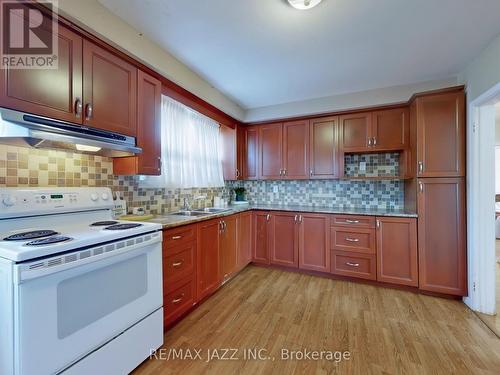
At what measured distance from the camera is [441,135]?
94.8 inches

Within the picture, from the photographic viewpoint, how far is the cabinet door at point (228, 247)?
2619 mm

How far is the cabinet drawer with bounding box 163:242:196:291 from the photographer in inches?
71.7

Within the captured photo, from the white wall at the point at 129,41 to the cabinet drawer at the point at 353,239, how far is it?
7.65ft

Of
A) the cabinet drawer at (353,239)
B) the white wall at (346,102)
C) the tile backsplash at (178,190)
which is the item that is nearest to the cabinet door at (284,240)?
A: the cabinet drawer at (353,239)

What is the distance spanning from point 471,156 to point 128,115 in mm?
3190

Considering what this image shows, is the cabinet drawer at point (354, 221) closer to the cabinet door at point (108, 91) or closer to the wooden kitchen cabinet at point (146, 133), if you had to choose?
the wooden kitchen cabinet at point (146, 133)

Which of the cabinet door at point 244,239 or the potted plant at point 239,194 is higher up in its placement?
the potted plant at point 239,194

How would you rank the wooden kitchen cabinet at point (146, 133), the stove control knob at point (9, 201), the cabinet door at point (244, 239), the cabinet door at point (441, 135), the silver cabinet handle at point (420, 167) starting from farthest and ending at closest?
the cabinet door at point (244, 239), the silver cabinet handle at point (420, 167), the cabinet door at point (441, 135), the wooden kitchen cabinet at point (146, 133), the stove control knob at point (9, 201)

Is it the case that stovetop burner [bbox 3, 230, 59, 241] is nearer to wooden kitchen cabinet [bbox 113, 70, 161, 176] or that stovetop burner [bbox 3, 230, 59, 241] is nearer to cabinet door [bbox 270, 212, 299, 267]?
→ wooden kitchen cabinet [bbox 113, 70, 161, 176]

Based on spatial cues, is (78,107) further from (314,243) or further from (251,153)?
(314,243)

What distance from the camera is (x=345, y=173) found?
3.36 meters

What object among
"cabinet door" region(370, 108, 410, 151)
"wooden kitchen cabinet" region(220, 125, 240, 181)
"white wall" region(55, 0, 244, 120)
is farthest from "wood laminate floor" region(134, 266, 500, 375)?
"white wall" region(55, 0, 244, 120)

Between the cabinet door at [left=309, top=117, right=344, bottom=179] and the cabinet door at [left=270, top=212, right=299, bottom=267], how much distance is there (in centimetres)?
73

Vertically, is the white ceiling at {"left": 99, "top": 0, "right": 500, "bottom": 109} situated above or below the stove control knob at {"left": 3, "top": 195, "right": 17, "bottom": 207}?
above
